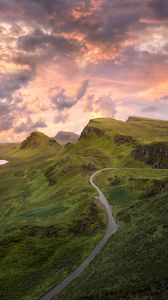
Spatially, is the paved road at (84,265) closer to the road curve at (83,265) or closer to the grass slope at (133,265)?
the road curve at (83,265)

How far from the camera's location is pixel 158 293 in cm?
4397

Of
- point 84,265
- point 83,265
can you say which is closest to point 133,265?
point 84,265

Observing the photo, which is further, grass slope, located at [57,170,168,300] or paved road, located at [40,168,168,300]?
paved road, located at [40,168,168,300]

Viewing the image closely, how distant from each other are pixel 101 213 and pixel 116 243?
144 feet

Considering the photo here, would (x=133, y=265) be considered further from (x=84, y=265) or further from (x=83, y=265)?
(x=83, y=265)

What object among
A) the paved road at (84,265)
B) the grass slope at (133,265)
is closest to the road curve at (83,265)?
the paved road at (84,265)

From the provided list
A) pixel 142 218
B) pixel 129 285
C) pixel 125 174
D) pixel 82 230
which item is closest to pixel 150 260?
pixel 129 285

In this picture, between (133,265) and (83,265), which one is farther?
(83,265)

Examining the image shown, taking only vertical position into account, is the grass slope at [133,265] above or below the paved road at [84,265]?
above

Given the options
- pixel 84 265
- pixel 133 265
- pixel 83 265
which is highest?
pixel 133 265

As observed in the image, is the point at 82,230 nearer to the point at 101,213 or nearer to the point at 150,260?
the point at 101,213

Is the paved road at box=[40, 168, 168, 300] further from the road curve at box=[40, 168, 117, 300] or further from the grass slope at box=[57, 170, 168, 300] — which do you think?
the grass slope at box=[57, 170, 168, 300]

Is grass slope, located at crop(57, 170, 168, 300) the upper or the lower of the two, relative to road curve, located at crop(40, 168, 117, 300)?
upper

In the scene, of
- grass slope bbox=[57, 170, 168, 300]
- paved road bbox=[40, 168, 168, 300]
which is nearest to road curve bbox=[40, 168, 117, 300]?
paved road bbox=[40, 168, 168, 300]
